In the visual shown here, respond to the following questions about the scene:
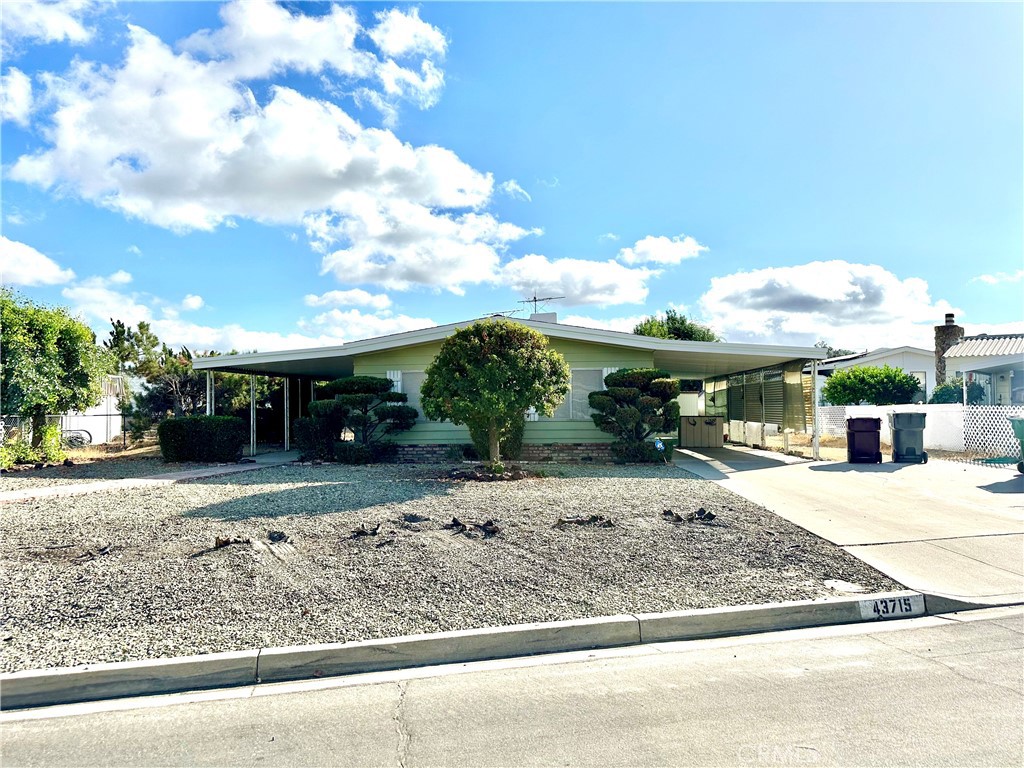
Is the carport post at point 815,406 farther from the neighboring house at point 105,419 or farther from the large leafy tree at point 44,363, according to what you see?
the neighboring house at point 105,419

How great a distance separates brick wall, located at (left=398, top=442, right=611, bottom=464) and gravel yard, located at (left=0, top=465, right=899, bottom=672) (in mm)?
6179

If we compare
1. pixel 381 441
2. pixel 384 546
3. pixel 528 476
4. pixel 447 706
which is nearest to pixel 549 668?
pixel 447 706

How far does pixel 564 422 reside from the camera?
16.0 m

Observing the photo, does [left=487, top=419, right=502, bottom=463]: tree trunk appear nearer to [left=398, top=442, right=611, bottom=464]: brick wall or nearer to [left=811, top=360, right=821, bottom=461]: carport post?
[left=398, top=442, right=611, bottom=464]: brick wall

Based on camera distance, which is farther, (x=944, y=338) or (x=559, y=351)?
(x=944, y=338)

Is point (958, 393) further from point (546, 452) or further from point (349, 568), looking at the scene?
point (349, 568)

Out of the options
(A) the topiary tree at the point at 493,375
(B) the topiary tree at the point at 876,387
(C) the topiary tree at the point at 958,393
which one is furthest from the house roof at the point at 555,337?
(B) the topiary tree at the point at 876,387

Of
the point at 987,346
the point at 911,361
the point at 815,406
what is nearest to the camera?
the point at 815,406

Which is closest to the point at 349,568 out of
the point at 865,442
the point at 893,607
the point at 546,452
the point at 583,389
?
the point at 893,607

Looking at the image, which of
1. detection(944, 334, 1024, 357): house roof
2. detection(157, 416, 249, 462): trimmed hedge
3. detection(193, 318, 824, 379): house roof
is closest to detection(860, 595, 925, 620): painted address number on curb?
detection(193, 318, 824, 379): house roof

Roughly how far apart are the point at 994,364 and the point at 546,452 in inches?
719

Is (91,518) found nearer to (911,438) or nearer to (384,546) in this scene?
(384,546)

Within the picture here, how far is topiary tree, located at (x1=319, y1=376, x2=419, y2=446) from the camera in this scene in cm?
1474

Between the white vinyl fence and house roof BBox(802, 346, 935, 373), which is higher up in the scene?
house roof BBox(802, 346, 935, 373)
